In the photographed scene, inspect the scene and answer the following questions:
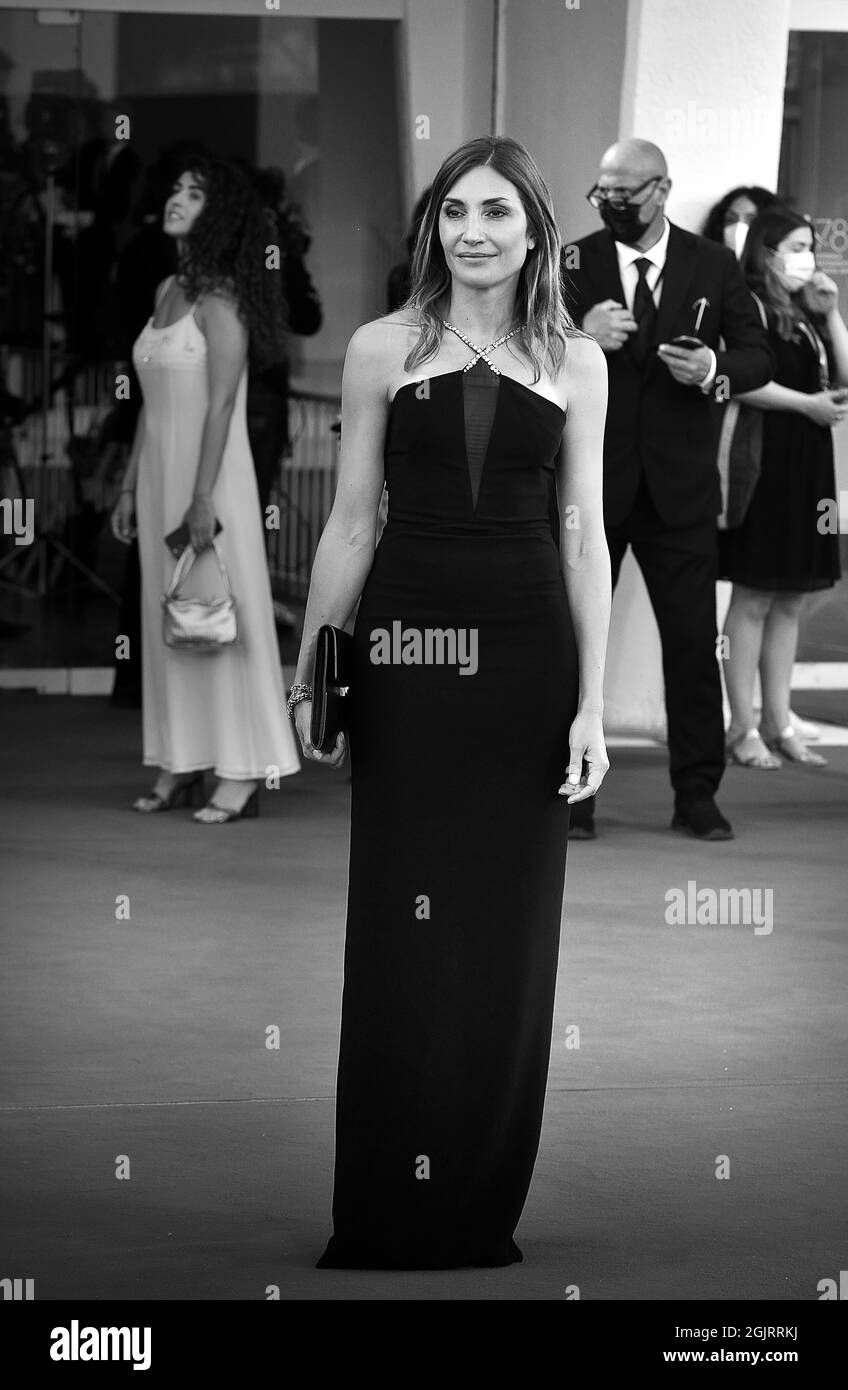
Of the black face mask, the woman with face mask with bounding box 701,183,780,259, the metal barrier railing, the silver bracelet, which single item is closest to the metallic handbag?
the black face mask

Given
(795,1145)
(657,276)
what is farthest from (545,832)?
(657,276)

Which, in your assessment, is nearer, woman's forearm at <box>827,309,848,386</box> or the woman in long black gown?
the woman in long black gown

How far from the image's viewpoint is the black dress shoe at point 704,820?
6914mm

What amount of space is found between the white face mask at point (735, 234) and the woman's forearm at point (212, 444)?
2543 millimetres

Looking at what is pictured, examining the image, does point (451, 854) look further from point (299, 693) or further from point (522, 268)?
point (522, 268)

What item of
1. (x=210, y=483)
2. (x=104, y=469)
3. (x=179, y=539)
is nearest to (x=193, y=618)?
(x=179, y=539)

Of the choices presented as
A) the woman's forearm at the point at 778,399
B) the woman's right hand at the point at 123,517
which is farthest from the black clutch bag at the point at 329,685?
the woman's forearm at the point at 778,399

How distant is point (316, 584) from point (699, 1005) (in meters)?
2.05

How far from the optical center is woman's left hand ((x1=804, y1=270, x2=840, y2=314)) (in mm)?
8031

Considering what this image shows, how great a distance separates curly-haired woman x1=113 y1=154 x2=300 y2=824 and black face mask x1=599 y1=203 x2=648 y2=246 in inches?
42.7

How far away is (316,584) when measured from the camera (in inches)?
132

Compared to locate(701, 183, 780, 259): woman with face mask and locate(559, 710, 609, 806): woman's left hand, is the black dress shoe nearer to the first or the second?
locate(701, 183, 780, 259): woman with face mask

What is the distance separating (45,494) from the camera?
416 inches

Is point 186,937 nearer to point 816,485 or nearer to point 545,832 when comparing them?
point 545,832
